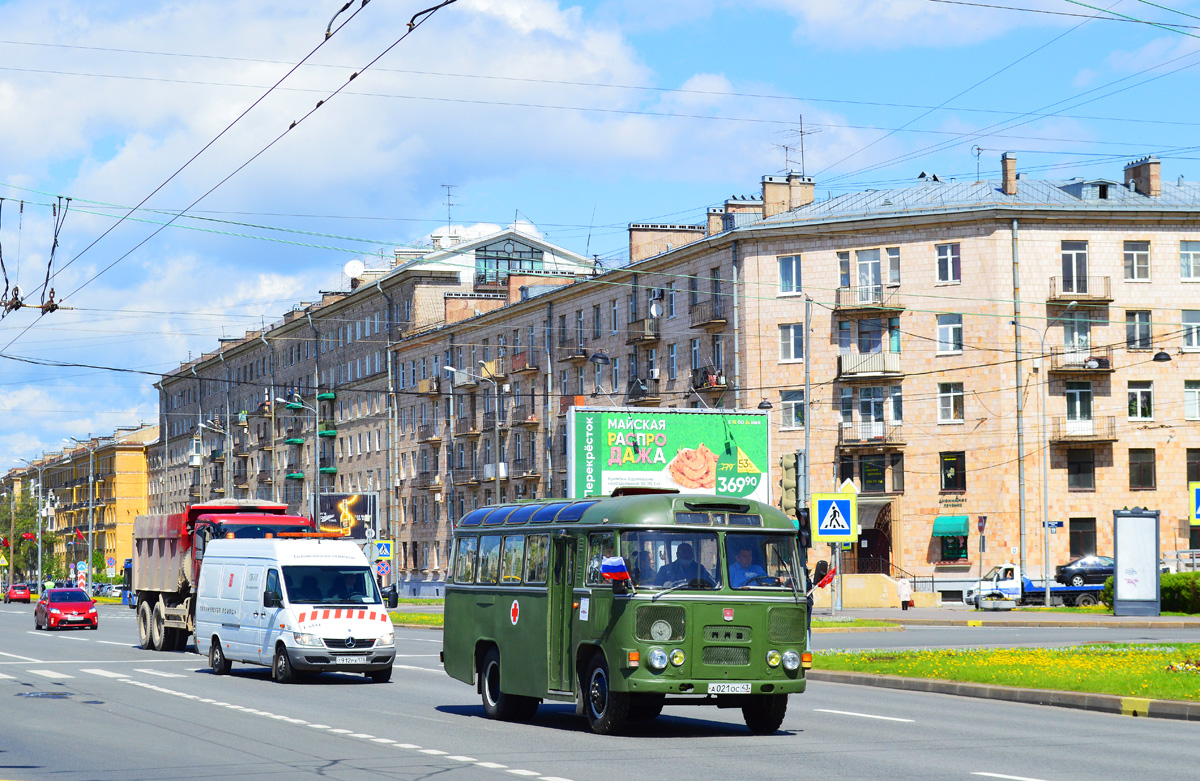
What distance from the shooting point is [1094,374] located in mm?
60031

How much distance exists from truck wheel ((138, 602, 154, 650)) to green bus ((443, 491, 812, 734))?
773 inches

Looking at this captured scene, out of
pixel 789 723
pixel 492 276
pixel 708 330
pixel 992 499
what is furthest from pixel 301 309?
pixel 789 723

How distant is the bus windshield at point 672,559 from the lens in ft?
Answer: 48.2

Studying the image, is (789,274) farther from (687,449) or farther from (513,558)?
(513,558)

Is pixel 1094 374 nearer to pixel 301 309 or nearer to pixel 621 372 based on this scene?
pixel 621 372

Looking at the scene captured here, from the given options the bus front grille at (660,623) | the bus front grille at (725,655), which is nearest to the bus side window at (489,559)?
the bus front grille at (660,623)

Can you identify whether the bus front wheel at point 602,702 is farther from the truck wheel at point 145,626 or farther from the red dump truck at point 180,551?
the truck wheel at point 145,626

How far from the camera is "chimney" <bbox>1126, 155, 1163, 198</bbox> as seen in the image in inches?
2489

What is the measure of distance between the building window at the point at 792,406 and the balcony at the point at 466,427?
23004 mm

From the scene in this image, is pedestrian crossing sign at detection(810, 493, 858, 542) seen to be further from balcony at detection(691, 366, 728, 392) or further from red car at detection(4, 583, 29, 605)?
red car at detection(4, 583, 29, 605)

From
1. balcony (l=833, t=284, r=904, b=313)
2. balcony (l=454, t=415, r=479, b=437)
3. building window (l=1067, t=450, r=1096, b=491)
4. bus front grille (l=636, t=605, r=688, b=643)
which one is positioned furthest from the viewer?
balcony (l=454, t=415, r=479, b=437)

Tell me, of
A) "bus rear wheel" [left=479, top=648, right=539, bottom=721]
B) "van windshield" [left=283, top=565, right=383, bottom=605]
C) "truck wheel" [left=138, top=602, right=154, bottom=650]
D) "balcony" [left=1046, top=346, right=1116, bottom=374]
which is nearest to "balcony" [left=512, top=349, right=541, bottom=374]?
"balcony" [left=1046, top=346, right=1116, bottom=374]

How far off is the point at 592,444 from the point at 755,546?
22.3 m

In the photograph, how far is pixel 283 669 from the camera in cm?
2323
